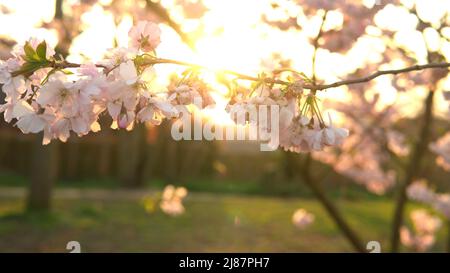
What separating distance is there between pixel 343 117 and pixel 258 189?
9.63 metres

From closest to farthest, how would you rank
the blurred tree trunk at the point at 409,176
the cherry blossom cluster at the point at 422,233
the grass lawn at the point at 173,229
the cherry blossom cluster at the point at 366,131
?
the blurred tree trunk at the point at 409,176
the cherry blossom cluster at the point at 366,131
the cherry blossom cluster at the point at 422,233
the grass lawn at the point at 173,229

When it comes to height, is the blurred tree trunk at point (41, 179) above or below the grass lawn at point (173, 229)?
above

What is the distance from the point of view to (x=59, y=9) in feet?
25.8

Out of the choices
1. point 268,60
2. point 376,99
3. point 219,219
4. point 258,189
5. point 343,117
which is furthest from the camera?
point 258,189

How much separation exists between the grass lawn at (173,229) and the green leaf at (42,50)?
19.1 feet

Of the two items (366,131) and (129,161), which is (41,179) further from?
(366,131)

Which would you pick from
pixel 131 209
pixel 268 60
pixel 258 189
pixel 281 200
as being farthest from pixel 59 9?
pixel 258 189

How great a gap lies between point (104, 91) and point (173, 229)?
25.5 feet

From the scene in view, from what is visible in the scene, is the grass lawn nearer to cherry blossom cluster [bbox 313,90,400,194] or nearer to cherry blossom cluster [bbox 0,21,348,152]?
cherry blossom cluster [bbox 313,90,400,194]

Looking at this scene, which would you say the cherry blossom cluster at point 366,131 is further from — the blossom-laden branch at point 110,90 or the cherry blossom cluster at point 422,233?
the blossom-laden branch at point 110,90

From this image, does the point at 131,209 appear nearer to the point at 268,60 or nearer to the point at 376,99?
the point at 376,99

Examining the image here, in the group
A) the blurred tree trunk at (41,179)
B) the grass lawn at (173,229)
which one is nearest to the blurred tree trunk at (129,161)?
the grass lawn at (173,229)

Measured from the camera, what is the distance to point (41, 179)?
9312 mm

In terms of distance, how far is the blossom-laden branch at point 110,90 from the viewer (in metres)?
1.34
